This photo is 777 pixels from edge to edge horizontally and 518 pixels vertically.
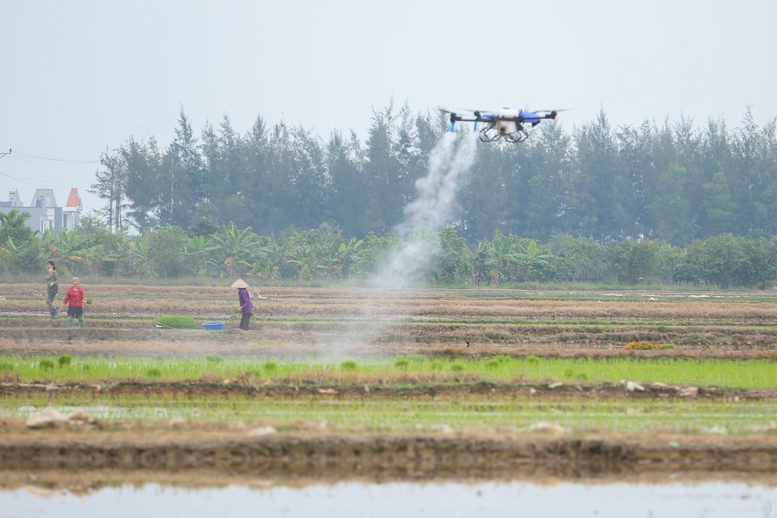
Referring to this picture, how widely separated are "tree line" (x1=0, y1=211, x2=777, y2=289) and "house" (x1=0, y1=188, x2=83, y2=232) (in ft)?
217

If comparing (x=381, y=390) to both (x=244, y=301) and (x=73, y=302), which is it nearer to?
(x=244, y=301)

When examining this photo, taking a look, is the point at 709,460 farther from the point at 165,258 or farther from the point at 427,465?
the point at 165,258

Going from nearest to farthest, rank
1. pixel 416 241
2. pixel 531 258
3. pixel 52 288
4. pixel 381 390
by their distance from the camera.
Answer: pixel 381 390 → pixel 52 288 → pixel 416 241 → pixel 531 258

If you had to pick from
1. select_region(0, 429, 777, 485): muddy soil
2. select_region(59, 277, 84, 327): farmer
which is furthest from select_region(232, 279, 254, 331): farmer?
select_region(0, 429, 777, 485): muddy soil

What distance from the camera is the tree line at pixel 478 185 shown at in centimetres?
6153

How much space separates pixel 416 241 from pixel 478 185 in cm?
1822

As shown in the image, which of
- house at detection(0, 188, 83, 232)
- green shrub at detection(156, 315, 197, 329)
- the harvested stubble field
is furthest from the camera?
house at detection(0, 188, 83, 232)

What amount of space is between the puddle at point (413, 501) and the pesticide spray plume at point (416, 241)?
8923 millimetres

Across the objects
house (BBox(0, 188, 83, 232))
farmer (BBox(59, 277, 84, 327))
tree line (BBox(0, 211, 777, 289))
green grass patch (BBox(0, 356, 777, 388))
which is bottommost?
green grass patch (BBox(0, 356, 777, 388))

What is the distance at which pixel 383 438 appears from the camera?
9250 mm

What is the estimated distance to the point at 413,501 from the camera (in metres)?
8.05

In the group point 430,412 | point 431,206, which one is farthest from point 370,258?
point 430,412

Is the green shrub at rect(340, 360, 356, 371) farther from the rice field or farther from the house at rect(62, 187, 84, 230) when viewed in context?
the house at rect(62, 187, 84, 230)

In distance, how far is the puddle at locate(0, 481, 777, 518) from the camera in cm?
774
